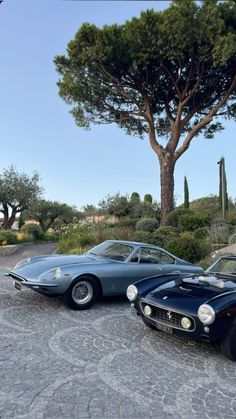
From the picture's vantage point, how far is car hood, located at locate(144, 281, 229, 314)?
401 cm

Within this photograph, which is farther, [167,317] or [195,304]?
[167,317]

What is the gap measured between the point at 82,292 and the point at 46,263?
807mm

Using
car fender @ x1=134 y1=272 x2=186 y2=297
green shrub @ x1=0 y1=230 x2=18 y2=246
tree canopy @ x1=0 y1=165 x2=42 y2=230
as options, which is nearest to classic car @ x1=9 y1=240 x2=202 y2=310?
car fender @ x1=134 y1=272 x2=186 y2=297

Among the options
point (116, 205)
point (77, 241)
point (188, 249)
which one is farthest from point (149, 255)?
point (116, 205)

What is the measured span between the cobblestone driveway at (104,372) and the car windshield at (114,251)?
1.33m

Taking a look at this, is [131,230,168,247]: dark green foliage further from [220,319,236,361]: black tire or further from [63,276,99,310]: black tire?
[220,319,236,361]: black tire

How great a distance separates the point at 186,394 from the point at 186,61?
644 inches

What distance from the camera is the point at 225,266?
503 centimetres

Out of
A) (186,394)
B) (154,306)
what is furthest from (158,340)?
(186,394)

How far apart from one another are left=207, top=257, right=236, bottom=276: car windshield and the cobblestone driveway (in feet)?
3.55

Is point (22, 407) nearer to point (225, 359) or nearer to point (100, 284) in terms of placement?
point (225, 359)

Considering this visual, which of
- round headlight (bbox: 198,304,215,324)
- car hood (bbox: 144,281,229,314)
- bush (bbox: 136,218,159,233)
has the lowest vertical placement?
round headlight (bbox: 198,304,215,324)

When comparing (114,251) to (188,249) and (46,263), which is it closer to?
(46,263)

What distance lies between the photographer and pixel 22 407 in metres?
2.79
